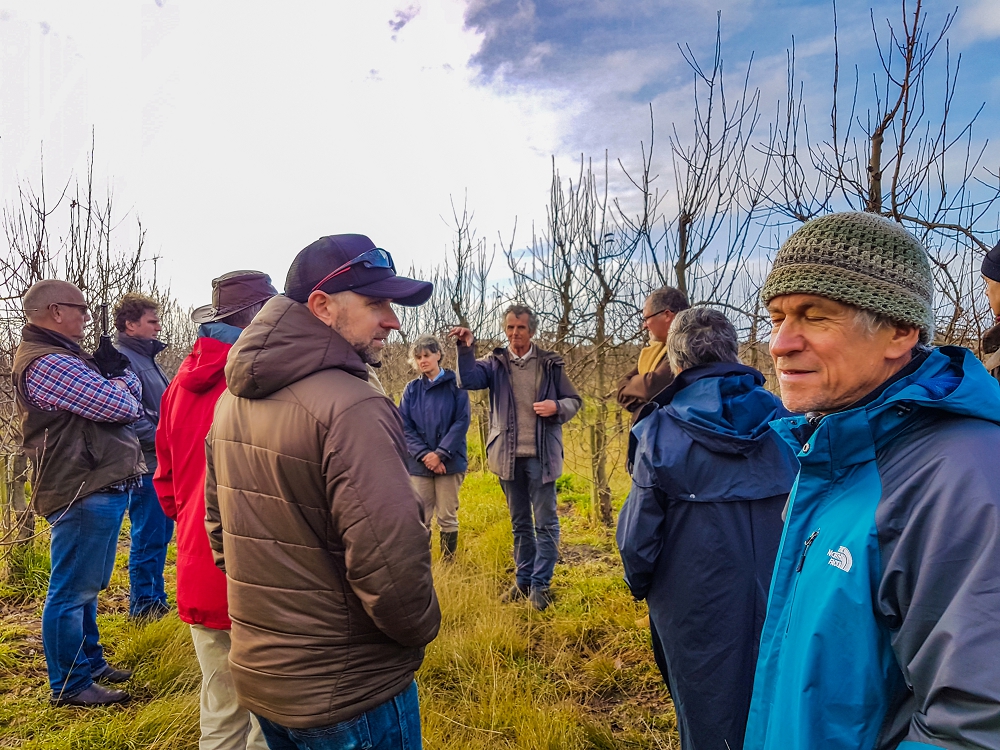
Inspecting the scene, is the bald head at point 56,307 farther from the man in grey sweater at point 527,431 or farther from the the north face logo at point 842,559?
the the north face logo at point 842,559

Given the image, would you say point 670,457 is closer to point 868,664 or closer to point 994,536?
point 868,664

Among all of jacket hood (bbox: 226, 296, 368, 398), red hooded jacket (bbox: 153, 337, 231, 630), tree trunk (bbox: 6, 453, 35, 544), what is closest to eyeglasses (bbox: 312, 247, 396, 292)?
jacket hood (bbox: 226, 296, 368, 398)

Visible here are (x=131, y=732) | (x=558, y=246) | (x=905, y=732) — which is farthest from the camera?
(x=558, y=246)

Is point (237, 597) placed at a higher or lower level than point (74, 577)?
higher

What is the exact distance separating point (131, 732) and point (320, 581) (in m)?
2.08

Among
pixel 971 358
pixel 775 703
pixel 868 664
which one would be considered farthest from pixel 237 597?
pixel 971 358

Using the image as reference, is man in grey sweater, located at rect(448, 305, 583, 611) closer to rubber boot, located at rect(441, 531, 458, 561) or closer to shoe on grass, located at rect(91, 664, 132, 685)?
rubber boot, located at rect(441, 531, 458, 561)

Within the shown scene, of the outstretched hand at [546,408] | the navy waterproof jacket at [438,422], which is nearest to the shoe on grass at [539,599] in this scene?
the navy waterproof jacket at [438,422]

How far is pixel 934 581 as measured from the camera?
2.46 feet

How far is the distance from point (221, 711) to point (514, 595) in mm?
2617

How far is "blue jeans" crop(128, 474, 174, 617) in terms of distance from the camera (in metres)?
4.02

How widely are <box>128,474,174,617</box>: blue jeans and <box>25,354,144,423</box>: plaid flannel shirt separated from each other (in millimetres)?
1297

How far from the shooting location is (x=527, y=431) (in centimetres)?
427

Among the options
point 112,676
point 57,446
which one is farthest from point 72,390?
point 112,676
